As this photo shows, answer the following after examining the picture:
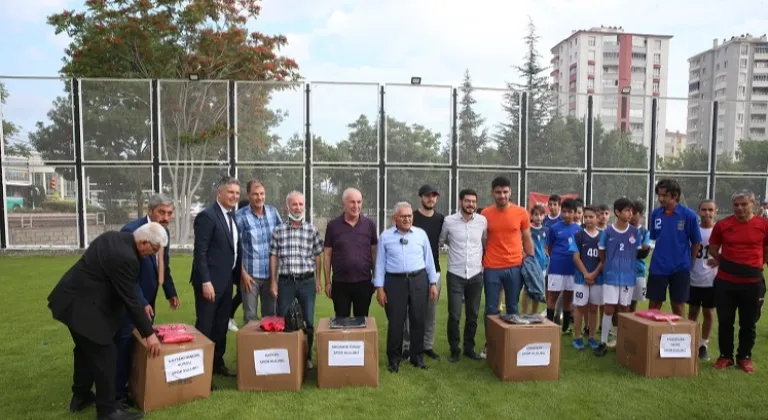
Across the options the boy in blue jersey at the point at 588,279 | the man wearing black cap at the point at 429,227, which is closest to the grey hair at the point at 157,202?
the man wearing black cap at the point at 429,227

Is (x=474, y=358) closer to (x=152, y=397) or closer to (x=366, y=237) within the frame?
(x=366, y=237)

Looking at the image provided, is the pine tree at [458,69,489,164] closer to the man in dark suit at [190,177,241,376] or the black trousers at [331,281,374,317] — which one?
the black trousers at [331,281,374,317]

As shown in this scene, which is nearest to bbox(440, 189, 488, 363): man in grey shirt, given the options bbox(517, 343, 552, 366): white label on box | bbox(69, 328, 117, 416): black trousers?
bbox(517, 343, 552, 366): white label on box

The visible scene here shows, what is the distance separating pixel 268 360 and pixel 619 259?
Answer: 3497mm

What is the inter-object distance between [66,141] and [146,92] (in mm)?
2301

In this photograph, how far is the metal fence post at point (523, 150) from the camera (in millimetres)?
13125

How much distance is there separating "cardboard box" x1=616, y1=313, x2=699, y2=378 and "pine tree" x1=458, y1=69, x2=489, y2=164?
8.92 meters

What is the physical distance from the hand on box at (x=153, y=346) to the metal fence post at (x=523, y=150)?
11035mm

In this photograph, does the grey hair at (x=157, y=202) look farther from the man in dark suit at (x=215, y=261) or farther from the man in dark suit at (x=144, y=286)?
the man in dark suit at (x=215, y=261)

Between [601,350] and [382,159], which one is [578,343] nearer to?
[601,350]

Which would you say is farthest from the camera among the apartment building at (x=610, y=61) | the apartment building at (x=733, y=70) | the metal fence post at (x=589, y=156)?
the apartment building at (x=733, y=70)

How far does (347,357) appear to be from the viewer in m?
4.05

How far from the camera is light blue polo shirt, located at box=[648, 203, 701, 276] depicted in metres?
4.76

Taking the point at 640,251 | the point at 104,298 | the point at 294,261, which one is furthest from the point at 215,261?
the point at 640,251
